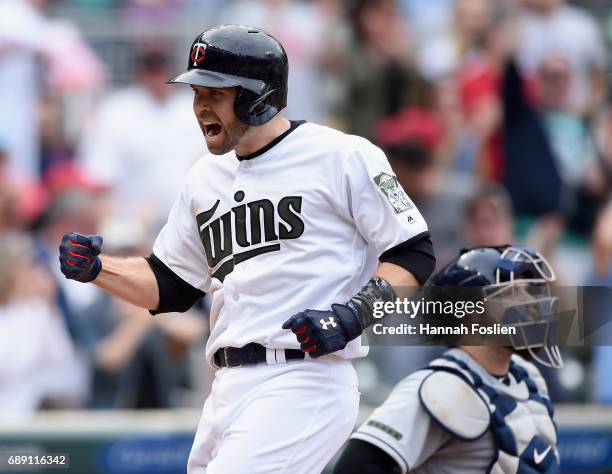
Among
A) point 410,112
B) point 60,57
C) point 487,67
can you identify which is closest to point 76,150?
point 60,57

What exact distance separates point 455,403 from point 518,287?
0.45m

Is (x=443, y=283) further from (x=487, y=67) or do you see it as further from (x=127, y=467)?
(x=487, y=67)

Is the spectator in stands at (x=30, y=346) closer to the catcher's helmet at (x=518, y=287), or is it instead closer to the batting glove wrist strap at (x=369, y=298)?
the catcher's helmet at (x=518, y=287)

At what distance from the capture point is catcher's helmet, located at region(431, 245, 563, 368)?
4426mm

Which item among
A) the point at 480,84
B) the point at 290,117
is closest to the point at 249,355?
the point at 290,117

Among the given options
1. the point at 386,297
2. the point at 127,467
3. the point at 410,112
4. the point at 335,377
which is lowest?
the point at 127,467

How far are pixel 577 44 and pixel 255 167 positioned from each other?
6.40m

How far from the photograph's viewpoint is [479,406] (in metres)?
4.36

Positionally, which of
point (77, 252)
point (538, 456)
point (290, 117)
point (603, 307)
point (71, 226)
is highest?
point (77, 252)

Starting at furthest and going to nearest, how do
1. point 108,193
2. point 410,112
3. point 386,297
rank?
1. point 410,112
2. point 108,193
3. point 386,297

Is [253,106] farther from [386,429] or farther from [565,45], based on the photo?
[565,45]

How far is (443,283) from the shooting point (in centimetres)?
446

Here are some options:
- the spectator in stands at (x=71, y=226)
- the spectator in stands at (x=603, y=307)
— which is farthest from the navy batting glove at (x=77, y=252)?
the spectator in stands at (x=71, y=226)

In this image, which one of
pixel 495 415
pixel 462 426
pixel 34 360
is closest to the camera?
pixel 462 426
